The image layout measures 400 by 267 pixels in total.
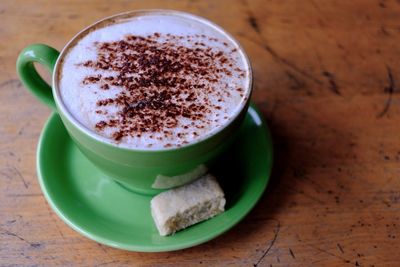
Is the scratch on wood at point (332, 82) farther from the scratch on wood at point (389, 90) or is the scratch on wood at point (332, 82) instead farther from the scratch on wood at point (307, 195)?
the scratch on wood at point (307, 195)

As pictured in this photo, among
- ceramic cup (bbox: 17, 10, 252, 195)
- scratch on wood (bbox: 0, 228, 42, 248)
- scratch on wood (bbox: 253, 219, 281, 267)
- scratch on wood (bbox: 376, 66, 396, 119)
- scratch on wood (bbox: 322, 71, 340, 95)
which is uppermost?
ceramic cup (bbox: 17, 10, 252, 195)

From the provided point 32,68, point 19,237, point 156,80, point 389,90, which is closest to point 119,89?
point 156,80

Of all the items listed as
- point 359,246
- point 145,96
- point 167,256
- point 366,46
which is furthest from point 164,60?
point 366,46

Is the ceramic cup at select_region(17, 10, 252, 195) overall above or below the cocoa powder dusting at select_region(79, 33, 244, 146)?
below

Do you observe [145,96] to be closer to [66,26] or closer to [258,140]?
[258,140]

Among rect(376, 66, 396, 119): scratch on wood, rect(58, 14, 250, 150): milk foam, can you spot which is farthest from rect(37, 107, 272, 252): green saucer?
rect(376, 66, 396, 119): scratch on wood

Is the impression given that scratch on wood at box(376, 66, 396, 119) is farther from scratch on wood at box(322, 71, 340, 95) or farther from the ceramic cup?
the ceramic cup
